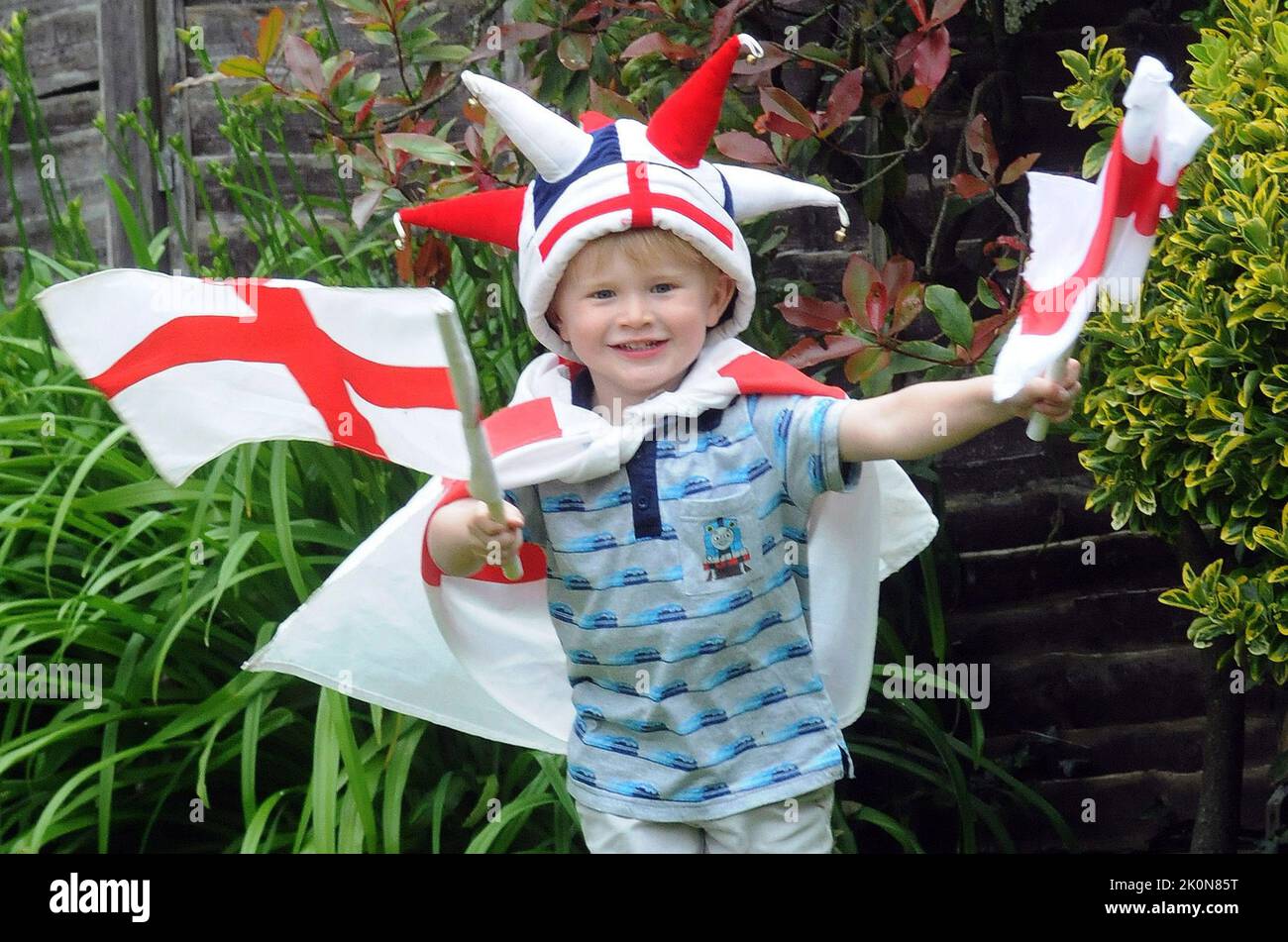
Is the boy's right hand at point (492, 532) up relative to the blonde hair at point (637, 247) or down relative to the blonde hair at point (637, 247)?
down

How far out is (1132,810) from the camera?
3.76 meters

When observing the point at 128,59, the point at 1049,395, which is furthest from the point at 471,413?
the point at 128,59

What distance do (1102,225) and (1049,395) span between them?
0.84ft

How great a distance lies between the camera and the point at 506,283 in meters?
3.45

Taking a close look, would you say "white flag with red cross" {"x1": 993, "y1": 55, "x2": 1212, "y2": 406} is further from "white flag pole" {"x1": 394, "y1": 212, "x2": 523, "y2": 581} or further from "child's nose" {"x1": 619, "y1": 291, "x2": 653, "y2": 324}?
"white flag pole" {"x1": 394, "y1": 212, "x2": 523, "y2": 581}

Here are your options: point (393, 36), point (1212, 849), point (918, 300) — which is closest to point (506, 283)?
point (393, 36)

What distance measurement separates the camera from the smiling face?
2.27 metres

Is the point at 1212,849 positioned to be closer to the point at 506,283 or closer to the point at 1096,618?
the point at 1096,618

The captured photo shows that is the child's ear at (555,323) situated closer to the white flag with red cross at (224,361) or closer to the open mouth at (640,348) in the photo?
the open mouth at (640,348)

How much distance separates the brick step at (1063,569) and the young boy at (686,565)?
1.56 m

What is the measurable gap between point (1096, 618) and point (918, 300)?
1.26 metres

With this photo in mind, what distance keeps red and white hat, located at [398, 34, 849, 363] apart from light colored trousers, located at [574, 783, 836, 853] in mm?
734

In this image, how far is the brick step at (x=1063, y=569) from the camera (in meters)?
3.80

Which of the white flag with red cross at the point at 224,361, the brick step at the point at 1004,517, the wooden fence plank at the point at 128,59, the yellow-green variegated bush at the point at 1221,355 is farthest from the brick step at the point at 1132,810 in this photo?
the wooden fence plank at the point at 128,59
